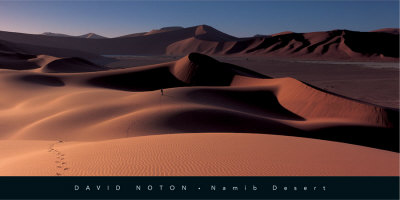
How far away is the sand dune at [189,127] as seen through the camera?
473cm

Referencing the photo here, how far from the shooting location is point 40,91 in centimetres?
1933

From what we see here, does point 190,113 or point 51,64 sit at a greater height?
point 51,64

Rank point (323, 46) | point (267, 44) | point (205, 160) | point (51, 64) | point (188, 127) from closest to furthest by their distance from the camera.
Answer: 1. point (205, 160)
2. point (188, 127)
3. point (51, 64)
4. point (323, 46)
5. point (267, 44)

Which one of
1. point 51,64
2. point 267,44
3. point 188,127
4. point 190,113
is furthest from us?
point 267,44

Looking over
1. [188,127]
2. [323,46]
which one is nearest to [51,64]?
[188,127]

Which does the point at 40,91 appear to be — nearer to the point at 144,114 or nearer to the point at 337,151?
the point at 144,114

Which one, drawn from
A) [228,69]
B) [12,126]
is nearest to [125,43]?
[228,69]

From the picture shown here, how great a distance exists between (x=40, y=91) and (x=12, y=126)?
26.3 ft

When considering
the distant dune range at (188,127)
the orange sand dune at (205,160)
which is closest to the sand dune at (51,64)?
the distant dune range at (188,127)

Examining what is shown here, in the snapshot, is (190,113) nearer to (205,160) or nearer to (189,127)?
(189,127)

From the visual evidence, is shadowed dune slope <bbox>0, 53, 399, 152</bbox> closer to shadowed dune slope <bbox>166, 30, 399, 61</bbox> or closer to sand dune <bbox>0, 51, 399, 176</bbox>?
sand dune <bbox>0, 51, 399, 176</bbox>

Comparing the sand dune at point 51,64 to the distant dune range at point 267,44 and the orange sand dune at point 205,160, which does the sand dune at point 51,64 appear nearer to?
the orange sand dune at point 205,160

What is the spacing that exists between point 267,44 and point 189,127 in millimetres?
83956

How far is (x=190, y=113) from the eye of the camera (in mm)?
11609
